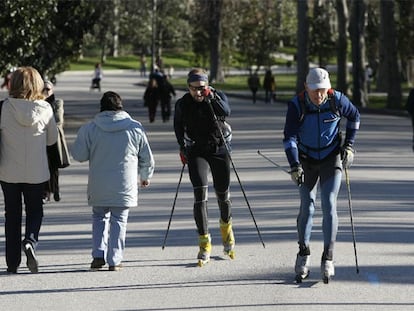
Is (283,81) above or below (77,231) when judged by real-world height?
below

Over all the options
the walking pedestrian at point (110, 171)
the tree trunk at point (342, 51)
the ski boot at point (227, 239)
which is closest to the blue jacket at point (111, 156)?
the walking pedestrian at point (110, 171)

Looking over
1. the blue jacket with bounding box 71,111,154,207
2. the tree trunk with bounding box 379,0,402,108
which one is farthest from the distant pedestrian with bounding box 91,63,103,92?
the blue jacket with bounding box 71,111,154,207

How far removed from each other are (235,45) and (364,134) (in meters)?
52.1

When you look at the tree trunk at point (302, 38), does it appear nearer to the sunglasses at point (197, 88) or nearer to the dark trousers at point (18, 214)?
the sunglasses at point (197, 88)

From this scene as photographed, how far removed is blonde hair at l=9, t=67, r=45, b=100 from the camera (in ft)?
38.7

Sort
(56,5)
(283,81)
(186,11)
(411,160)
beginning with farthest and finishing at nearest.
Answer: (186,11), (283,81), (56,5), (411,160)

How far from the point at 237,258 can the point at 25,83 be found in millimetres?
2670

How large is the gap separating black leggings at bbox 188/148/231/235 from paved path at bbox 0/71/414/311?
0.44m

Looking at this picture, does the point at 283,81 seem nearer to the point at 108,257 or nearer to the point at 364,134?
the point at 364,134

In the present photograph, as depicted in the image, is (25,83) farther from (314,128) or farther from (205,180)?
(314,128)

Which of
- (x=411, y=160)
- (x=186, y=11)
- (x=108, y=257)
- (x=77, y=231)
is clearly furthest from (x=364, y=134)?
(x=186, y=11)

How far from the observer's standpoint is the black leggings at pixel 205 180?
1234cm

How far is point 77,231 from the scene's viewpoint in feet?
48.9

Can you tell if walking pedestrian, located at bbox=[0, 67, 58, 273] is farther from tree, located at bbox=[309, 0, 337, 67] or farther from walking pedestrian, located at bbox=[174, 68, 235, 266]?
tree, located at bbox=[309, 0, 337, 67]
